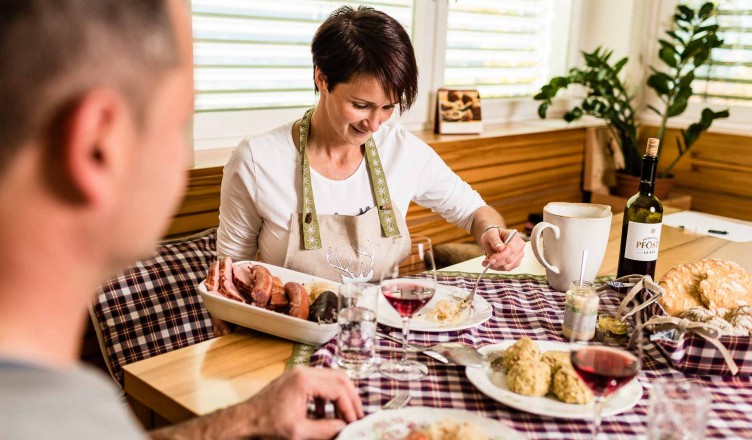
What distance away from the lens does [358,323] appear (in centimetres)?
131

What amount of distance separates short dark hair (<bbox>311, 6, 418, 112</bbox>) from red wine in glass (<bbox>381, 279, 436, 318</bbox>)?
763 millimetres

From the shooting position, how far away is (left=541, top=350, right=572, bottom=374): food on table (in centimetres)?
122

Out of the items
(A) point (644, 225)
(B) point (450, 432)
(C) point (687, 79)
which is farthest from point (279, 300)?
(C) point (687, 79)

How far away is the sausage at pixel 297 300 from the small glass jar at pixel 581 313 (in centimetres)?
51

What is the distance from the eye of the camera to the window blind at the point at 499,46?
3.72 meters

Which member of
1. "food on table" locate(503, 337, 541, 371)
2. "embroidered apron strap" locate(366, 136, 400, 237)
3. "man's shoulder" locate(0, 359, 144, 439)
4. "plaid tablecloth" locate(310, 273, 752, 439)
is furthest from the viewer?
"embroidered apron strap" locate(366, 136, 400, 237)

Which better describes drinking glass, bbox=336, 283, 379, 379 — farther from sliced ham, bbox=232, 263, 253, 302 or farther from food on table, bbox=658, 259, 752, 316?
food on table, bbox=658, 259, 752, 316

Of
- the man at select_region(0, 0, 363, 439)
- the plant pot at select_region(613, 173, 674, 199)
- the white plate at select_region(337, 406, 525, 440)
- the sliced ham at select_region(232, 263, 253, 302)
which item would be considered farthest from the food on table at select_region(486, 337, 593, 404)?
the plant pot at select_region(613, 173, 674, 199)

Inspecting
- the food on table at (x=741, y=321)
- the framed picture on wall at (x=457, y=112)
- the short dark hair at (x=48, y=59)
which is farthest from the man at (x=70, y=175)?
the framed picture on wall at (x=457, y=112)

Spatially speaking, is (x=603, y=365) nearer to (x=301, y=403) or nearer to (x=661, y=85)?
(x=301, y=403)

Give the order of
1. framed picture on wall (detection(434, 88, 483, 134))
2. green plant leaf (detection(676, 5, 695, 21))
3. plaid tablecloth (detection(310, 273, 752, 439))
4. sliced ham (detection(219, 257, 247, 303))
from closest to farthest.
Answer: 1. plaid tablecloth (detection(310, 273, 752, 439))
2. sliced ham (detection(219, 257, 247, 303))
3. framed picture on wall (detection(434, 88, 483, 134))
4. green plant leaf (detection(676, 5, 695, 21))

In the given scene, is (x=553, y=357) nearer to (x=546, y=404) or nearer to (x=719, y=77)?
(x=546, y=404)

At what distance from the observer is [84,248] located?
1.82ft

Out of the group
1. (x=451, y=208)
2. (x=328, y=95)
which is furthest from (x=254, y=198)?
(x=451, y=208)
